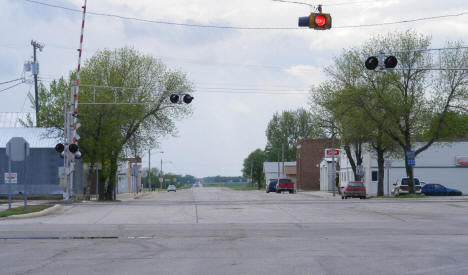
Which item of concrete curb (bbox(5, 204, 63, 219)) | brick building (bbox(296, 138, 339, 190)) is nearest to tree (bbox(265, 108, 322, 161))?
brick building (bbox(296, 138, 339, 190))

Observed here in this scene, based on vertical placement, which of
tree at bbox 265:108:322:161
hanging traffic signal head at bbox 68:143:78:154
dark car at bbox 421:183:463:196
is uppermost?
tree at bbox 265:108:322:161

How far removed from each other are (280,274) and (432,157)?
56470mm

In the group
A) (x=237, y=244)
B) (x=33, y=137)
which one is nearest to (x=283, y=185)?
(x=33, y=137)

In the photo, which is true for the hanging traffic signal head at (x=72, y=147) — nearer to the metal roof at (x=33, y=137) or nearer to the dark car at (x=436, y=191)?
the metal roof at (x=33, y=137)

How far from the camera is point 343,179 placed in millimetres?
77938

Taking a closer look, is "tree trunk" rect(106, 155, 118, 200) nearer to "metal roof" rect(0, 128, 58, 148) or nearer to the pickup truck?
"metal roof" rect(0, 128, 58, 148)

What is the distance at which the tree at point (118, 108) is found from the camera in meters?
42.9

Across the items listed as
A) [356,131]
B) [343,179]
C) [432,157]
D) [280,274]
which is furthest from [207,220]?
[343,179]

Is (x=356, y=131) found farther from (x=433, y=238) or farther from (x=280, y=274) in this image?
(x=280, y=274)

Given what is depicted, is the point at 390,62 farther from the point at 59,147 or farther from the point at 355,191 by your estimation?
the point at 355,191

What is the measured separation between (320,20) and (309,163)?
78.6 m

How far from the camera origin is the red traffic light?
16600 mm

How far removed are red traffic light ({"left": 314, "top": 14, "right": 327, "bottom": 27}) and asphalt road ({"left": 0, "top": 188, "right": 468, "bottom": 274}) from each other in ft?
19.5

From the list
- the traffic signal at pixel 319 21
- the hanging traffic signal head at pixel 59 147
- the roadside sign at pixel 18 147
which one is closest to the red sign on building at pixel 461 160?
the hanging traffic signal head at pixel 59 147
